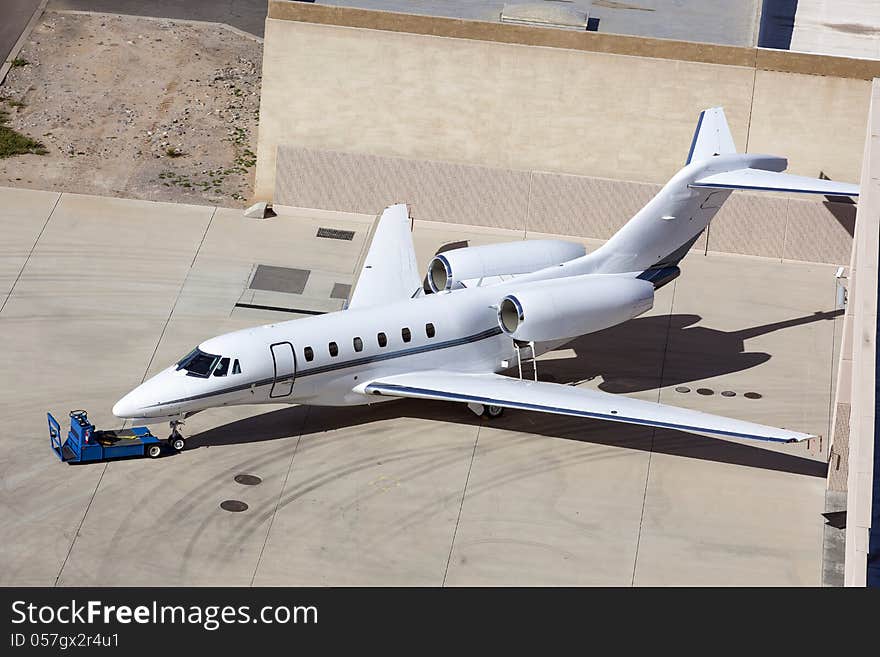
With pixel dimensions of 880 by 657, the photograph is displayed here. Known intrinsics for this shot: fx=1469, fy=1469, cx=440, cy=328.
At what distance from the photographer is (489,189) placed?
138 ft

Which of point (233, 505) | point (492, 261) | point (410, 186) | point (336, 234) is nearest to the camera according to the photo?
point (233, 505)

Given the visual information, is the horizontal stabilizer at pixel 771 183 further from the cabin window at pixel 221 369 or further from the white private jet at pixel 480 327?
the cabin window at pixel 221 369

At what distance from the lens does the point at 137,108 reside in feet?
158

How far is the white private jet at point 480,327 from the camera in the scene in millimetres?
30422

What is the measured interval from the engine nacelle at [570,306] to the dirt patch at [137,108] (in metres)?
13.4

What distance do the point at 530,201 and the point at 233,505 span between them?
52.2 ft

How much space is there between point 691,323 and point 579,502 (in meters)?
9.28

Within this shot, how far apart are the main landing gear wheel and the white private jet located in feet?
0.12

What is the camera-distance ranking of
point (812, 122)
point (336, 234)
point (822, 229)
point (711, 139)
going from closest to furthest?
point (711, 139), point (812, 122), point (822, 229), point (336, 234)

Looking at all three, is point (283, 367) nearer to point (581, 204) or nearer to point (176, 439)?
A: point (176, 439)

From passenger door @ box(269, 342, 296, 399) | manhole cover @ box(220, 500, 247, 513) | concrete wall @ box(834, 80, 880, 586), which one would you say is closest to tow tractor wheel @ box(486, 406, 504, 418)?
passenger door @ box(269, 342, 296, 399)

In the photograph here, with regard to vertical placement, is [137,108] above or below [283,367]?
below

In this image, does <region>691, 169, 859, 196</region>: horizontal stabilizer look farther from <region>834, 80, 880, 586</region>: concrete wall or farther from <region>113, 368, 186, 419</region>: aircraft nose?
<region>113, 368, 186, 419</region>: aircraft nose

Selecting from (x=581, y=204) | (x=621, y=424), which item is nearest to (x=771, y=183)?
(x=621, y=424)
